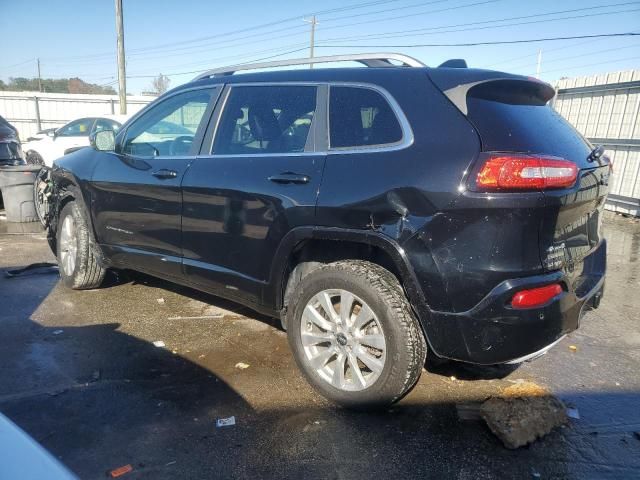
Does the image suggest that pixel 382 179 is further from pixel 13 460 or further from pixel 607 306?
pixel 607 306

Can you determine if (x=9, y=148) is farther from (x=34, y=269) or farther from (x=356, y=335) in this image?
(x=356, y=335)

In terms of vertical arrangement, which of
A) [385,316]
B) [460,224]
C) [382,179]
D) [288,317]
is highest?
[382,179]

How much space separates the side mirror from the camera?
443 cm

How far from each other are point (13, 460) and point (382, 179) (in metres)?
1.97

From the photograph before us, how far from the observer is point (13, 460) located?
147 centimetres

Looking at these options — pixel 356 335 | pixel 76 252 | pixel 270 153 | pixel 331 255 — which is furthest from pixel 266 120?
pixel 76 252

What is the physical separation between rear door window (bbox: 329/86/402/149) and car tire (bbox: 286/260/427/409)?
0.70 meters

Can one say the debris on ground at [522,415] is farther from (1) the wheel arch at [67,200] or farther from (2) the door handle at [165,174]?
(1) the wheel arch at [67,200]

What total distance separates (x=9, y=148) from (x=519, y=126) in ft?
31.5

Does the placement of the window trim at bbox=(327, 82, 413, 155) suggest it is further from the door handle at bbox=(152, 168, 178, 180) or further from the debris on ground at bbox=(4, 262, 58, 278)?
the debris on ground at bbox=(4, 262, 58, 278)

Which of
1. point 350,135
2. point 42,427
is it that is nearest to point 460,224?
point 350,135

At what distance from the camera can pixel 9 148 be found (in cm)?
935

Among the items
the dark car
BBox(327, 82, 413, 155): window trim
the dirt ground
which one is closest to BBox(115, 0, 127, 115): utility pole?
the dark car

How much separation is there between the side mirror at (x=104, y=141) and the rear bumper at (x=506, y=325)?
324 cm
